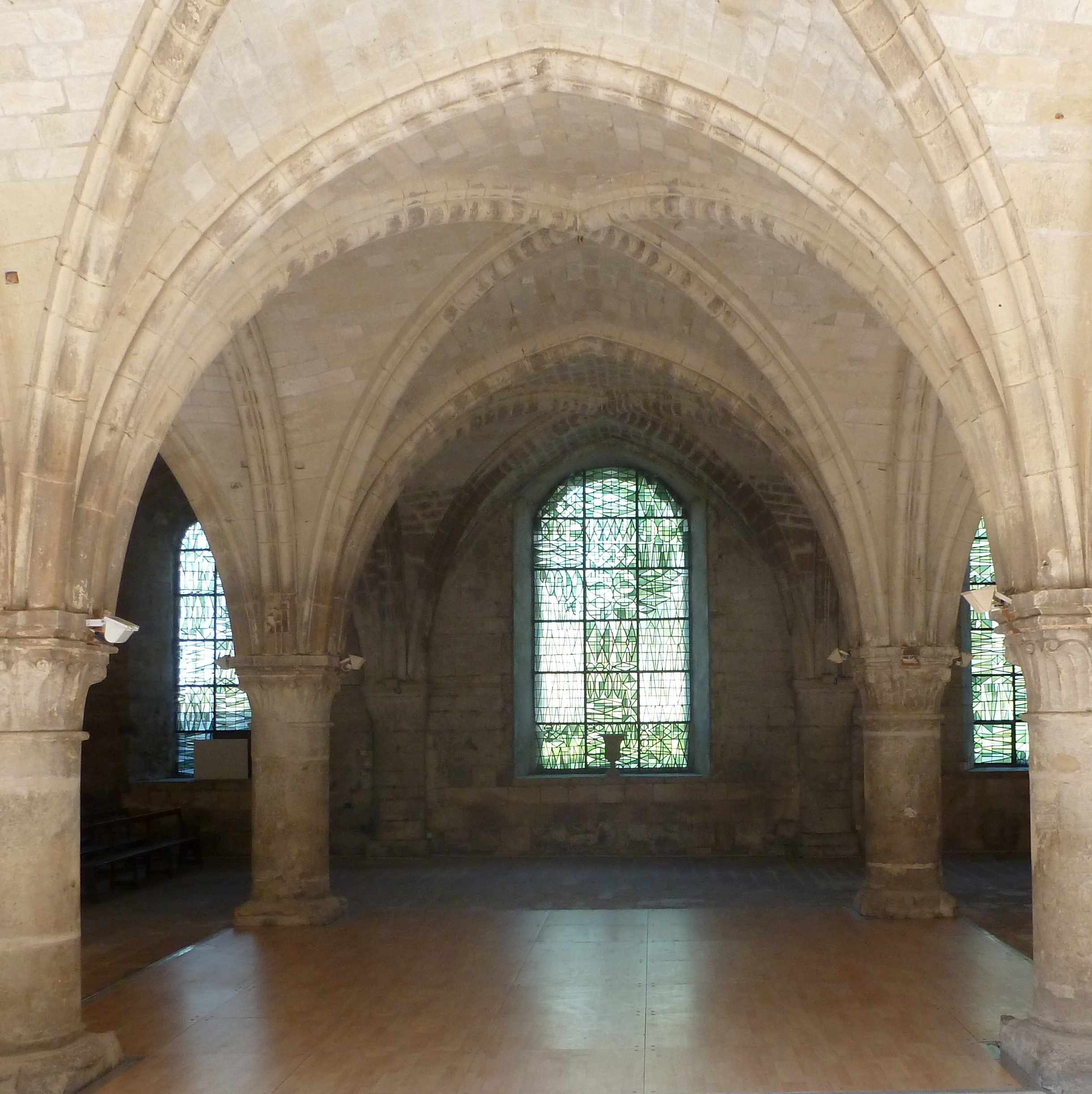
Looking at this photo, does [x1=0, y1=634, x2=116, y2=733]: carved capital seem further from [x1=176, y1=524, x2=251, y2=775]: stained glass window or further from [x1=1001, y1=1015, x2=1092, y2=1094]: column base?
[x1=176, y1=524, x2=251, y2=775]: stained glass window

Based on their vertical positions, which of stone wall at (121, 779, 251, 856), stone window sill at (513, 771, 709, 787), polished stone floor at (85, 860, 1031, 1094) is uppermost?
stone window sill at (513, 771, 709, 787)

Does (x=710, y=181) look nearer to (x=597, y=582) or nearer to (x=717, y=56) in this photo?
(x=717, y=56)

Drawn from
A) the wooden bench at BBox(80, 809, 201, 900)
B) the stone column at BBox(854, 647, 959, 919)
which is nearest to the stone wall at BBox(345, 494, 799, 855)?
the wooden bench at BBox(80, 809, 201, 900)

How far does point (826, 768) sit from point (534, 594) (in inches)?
161

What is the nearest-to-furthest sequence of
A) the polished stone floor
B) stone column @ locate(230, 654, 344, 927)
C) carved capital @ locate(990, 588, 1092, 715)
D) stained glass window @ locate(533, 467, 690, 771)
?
carved capital @ locate(990, 588, 1092, 715)
the polished stone floor
stone column @ locate(230, 654, 344, 927)
stained glass window @ locate(533, 467, 690, 771)

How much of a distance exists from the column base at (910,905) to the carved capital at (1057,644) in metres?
4.83

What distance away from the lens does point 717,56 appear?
7020mm

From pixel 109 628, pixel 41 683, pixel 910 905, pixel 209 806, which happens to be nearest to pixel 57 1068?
pixel 41 683

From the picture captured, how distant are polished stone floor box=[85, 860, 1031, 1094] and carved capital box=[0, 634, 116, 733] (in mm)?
1707

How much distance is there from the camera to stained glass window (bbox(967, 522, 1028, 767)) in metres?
16.5

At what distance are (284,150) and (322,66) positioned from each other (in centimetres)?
47

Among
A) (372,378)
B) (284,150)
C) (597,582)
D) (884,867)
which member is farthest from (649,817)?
(284,150)

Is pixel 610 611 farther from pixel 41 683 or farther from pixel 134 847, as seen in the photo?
pixel 41 683

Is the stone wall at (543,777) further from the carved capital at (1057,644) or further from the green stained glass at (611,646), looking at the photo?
the carved capital at (1057,644)
